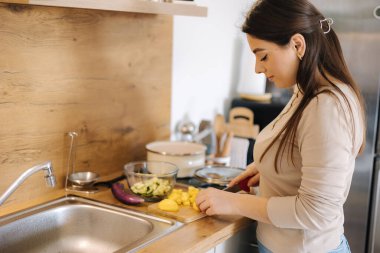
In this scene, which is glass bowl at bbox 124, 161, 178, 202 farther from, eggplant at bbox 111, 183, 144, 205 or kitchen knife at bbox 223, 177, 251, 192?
kitchen knife at bbox 223, 177, 251, 192

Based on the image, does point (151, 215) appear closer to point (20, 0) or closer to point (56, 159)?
point (56, 159)

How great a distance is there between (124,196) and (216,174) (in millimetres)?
394

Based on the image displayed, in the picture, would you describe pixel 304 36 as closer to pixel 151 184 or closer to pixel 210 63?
pixel 151 184

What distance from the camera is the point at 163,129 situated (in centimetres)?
220

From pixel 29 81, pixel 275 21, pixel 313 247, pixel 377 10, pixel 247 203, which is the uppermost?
pixel 377 10

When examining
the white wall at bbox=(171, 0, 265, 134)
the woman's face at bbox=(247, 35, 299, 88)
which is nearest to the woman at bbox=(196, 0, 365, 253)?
the woman's face at bbox=(247, 35, 299, 88)

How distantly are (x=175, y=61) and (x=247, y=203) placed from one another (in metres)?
0.97

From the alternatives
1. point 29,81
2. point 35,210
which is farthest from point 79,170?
point 29,81

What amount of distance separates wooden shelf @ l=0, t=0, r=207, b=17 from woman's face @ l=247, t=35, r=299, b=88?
40 cm

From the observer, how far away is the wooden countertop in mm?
1336

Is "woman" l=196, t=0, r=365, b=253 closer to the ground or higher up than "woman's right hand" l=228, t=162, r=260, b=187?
higher up

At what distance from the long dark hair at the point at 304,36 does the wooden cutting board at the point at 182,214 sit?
327 millimetres

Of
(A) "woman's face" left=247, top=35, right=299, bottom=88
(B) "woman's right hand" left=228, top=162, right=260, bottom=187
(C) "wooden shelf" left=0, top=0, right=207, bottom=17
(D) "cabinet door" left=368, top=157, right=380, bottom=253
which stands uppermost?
(C) "wooden shelf" left=0, top=0, right=207, bottom=17

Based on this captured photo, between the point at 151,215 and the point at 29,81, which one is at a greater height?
the point at 29,81
